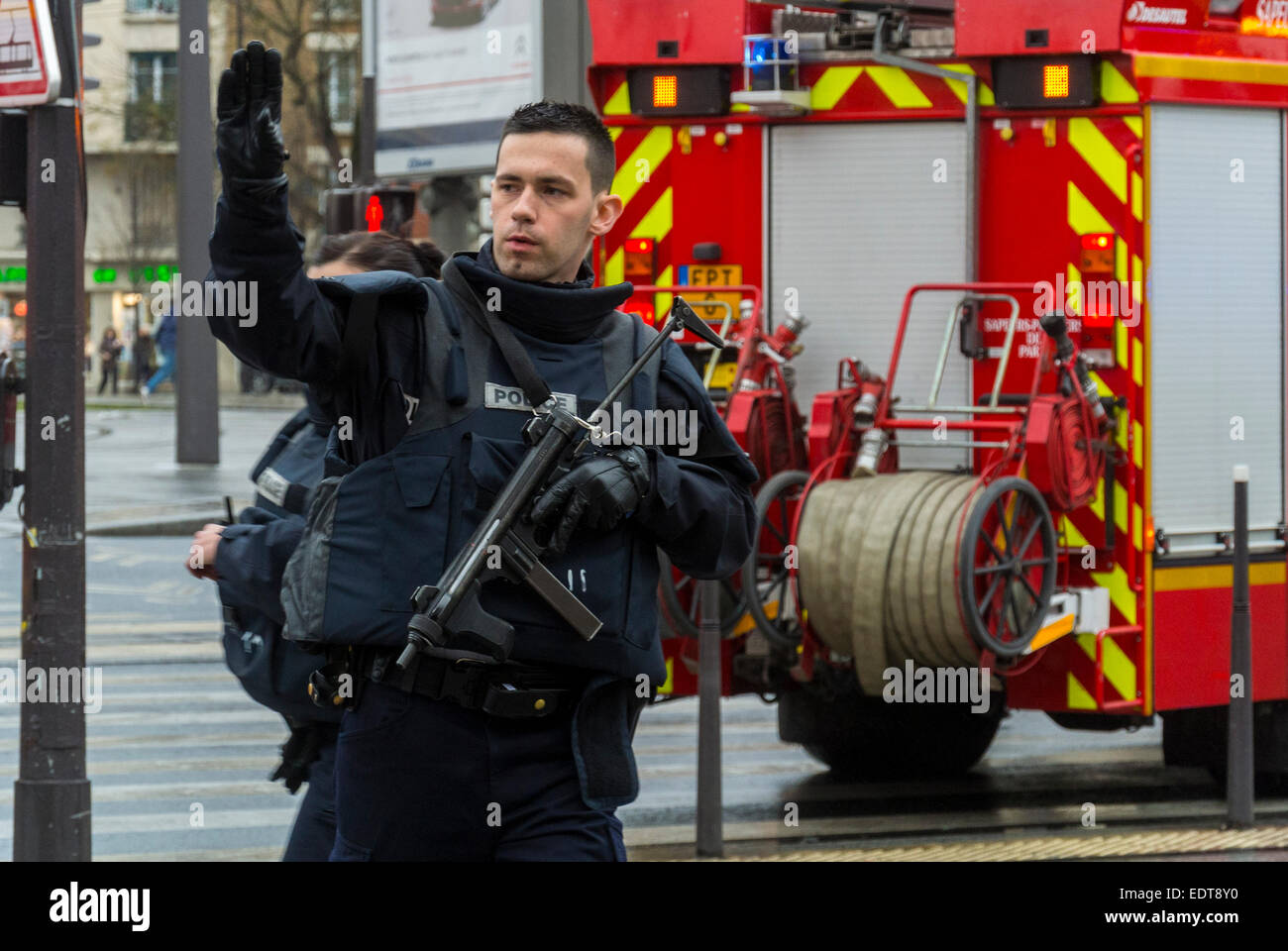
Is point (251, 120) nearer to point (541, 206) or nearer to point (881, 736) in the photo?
point (541, 206)

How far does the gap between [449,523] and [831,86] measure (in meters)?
5.07

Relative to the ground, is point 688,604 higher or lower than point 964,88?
lower

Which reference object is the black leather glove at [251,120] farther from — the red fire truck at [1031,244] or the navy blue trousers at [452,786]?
the red fire truck at [1031,244]

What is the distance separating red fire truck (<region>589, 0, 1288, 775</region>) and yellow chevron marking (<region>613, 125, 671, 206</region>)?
0.01 m

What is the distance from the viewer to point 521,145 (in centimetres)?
360

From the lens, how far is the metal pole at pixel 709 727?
740cm

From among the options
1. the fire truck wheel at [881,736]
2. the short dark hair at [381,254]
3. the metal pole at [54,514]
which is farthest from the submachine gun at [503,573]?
the fire truck wheel at [881,736]

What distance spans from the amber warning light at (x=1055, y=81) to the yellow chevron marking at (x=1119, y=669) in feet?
6.50

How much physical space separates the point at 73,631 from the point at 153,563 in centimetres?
1060

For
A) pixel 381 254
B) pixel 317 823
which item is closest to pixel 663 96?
pixel 381 254

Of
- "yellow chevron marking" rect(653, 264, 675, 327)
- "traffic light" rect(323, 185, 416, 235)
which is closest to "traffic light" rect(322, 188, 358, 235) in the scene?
"traffic light" rect(323, 185, 416, 235)

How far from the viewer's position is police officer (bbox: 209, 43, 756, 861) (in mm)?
3396

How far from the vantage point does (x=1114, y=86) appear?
7.59m

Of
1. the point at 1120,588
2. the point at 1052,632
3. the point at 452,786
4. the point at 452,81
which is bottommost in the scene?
the point at 1052,632
